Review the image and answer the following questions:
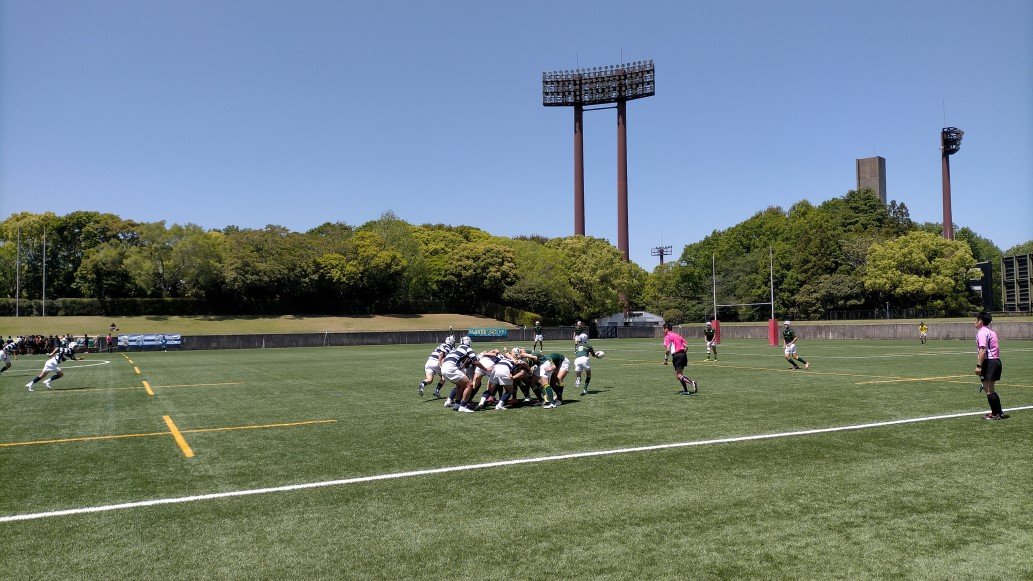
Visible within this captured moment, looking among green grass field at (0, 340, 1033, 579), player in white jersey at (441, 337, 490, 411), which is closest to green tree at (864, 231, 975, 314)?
green grass field at (0, 340, 1033, 579)

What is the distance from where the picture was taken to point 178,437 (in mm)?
12414

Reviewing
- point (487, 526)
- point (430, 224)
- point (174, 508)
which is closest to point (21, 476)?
point (174, 508)

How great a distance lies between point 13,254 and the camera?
85500 mm

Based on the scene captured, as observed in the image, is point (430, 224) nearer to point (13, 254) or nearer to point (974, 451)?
point (13, 254)

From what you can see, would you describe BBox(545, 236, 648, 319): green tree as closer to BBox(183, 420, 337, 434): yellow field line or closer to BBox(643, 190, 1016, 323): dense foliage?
BBox(643, 190, 1016, 323): dense foliage

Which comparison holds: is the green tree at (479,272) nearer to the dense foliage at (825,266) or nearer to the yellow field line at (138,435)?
the dense foliage at (825,266)

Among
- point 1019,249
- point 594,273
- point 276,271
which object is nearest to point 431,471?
point 594,273

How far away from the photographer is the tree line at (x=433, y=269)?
7706 cm

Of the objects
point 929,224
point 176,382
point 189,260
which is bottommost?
point 176,382

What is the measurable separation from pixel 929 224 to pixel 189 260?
116 meters

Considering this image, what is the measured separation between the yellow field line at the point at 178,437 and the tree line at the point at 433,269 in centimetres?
7346

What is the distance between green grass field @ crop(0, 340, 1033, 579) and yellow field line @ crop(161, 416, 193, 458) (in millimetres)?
152

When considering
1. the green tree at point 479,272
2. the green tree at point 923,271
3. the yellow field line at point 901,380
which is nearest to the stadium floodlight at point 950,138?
the green tree at point 923,271

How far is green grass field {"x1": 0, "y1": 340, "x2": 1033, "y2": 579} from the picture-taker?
228 inches
